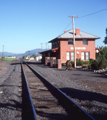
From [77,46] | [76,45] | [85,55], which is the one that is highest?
[76,45]

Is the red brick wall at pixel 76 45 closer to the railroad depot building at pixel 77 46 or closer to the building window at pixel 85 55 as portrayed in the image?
the railroad depot building at pixel 77 46

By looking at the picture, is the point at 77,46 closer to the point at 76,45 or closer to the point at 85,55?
the point at 76,45

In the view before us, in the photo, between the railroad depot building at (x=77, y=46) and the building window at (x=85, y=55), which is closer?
the railroad depot building at (x=77, y=46)

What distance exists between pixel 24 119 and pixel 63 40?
34496mm

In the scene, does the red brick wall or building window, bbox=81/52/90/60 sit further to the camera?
building window, bbox=81/52/90/60

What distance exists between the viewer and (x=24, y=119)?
504 cm

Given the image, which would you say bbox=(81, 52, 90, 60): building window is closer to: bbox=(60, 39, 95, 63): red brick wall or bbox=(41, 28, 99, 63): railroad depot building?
bbox=(41, 28, 99, 63): railroad depot building

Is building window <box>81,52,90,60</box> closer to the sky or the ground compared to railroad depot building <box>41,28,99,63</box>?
closer to the ground

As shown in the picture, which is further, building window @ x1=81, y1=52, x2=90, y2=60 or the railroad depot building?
building window @ x1=81, y1=52, x2=90, y2=60

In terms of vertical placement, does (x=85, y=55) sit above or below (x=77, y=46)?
below

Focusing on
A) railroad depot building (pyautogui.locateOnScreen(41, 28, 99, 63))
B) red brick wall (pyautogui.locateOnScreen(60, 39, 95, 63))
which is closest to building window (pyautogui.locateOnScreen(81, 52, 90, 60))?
railroad depot building (pyautogui.locateOnScreen(41, 28, 99, 63))

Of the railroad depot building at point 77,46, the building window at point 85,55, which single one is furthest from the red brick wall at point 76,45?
the building window at point 85,55

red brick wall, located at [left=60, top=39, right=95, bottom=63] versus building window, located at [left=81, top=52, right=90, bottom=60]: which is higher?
red brick wall, located at [left=60, top=39, right=95, bottom=63]

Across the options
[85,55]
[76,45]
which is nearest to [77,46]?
[76,45]
